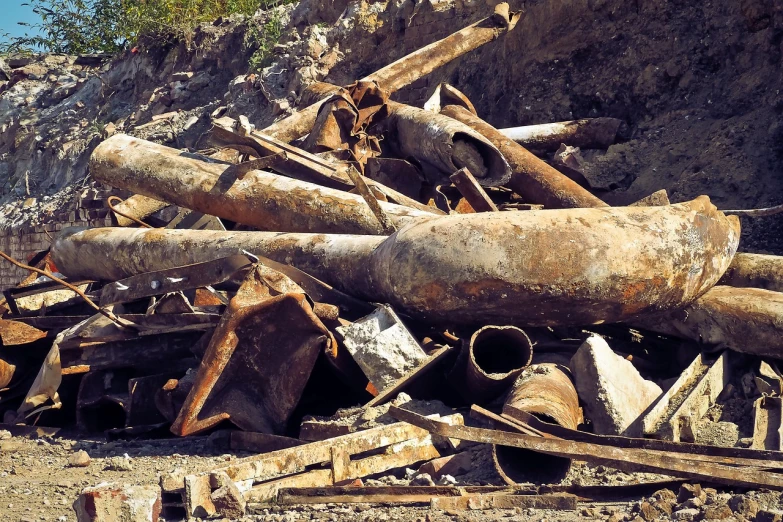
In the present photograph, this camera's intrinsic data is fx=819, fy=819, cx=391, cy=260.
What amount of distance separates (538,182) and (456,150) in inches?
25.8

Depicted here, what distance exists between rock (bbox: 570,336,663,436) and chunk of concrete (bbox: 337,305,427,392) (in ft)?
2.30

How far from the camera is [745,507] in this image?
2439mm

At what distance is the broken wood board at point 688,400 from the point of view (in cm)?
328

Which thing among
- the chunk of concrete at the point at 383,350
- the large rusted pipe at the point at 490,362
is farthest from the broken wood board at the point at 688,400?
the chunk of concrete at the point at 383,350

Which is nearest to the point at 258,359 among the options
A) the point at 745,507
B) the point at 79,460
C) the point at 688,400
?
the point at 79,460

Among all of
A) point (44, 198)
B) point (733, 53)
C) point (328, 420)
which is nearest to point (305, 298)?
point (328, 420)

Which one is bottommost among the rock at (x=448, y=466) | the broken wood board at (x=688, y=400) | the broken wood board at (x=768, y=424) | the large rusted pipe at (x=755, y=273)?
the broken wood board at (x=768, y=424)

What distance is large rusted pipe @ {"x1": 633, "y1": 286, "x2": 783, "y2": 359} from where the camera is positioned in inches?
149

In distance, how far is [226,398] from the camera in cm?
376

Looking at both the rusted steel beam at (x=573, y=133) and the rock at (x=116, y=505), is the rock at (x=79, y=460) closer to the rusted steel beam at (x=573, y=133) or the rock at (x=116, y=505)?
the rock at (x=116, y=505)

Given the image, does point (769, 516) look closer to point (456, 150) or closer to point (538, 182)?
point (538, 182)

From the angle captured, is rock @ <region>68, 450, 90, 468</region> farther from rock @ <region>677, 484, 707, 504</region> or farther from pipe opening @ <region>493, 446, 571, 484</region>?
rock @ <region>677, 484, 707, 504</region>

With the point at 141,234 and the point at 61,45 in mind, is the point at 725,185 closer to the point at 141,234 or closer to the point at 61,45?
the point at 141,234

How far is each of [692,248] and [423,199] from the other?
2.91 metres
